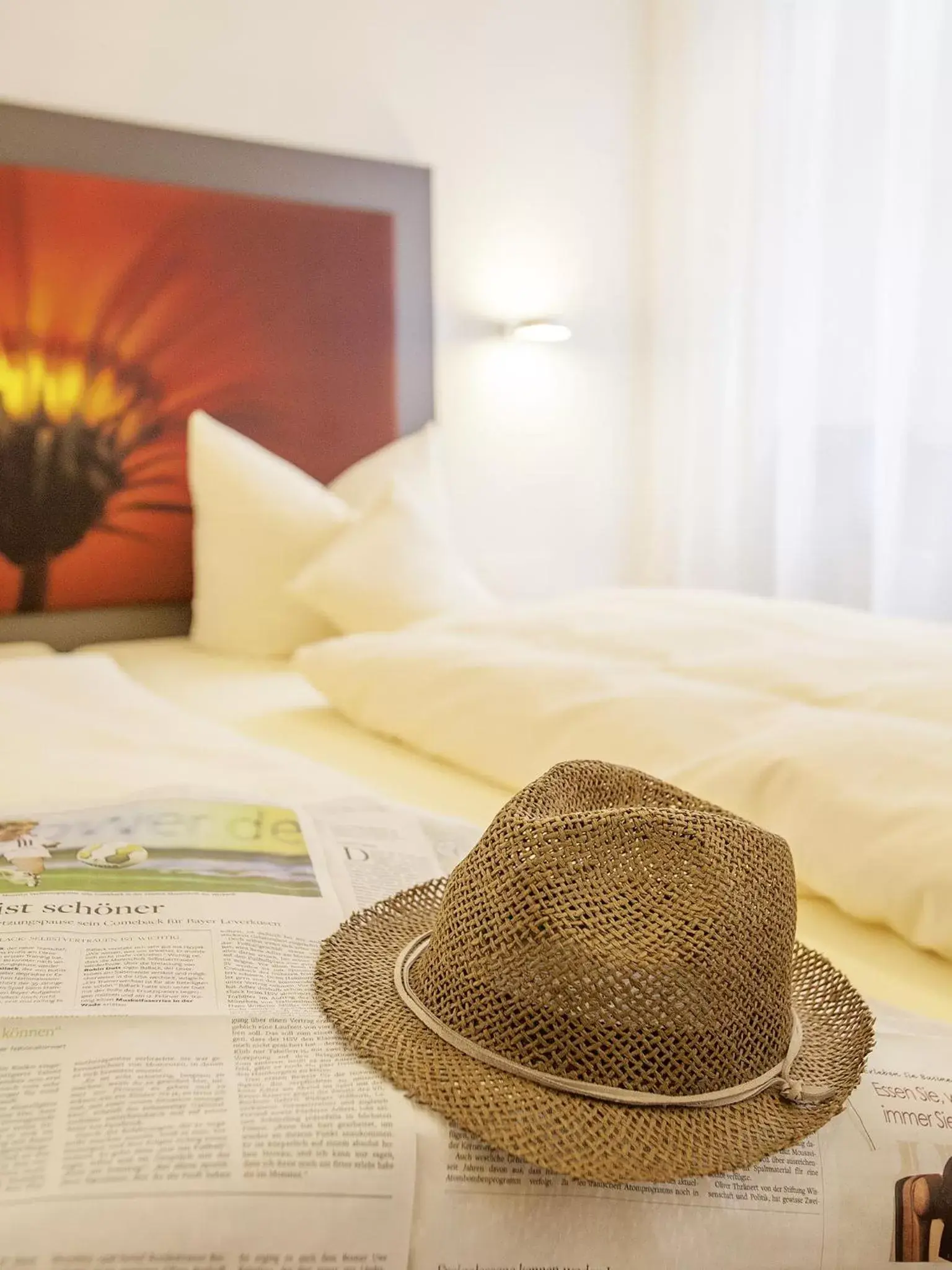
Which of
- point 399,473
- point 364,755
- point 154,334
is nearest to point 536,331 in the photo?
point 399,473

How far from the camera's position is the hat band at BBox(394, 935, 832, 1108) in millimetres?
633

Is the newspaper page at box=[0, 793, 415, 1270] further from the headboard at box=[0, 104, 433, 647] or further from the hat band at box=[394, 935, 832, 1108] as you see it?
the headboard at box=[0, 104, 433, 647]

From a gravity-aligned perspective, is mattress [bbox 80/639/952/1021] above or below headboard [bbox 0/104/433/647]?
below

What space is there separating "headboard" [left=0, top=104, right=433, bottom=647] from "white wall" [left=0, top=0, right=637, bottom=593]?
0.13m

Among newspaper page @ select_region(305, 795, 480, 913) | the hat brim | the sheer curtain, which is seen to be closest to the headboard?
the sheer curtain

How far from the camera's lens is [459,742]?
59.2 inches

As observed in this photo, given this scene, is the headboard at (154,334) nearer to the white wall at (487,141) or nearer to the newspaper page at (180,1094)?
the white wall at (487,141)

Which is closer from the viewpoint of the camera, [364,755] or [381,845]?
[381,845]

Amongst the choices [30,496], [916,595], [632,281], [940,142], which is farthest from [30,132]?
[916,595]

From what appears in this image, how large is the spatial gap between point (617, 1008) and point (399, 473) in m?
2.28

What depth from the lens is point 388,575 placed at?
94.4 inches

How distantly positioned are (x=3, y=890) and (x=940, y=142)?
2652mm

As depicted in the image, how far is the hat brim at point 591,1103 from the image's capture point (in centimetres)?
59

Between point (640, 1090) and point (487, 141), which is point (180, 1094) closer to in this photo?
point (640, 1090)
